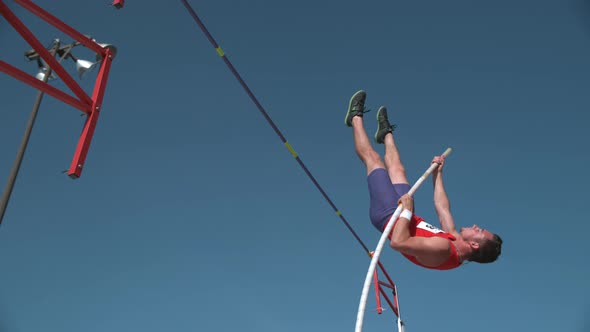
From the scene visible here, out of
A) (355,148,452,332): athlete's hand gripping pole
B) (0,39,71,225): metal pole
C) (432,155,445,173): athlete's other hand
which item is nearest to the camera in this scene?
(355,148,452,332): athlete's hand gripping pole

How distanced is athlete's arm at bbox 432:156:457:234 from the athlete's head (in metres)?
0.49

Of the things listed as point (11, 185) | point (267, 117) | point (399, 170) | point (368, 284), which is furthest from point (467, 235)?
point (11, 185)

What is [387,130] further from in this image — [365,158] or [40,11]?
[40,11]

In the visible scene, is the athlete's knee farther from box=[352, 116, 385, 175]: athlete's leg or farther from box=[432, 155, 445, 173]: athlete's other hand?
box=[432, 155, 445, 173]: athlete's other hand

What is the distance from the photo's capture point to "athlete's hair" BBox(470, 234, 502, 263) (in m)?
4.52

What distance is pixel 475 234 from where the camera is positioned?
4.57 m

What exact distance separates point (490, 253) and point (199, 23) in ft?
11.9

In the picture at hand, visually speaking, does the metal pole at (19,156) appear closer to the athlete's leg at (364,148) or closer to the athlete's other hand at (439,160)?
the athlete's leg at (364,148)

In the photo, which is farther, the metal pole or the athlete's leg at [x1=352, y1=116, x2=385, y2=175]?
the metal pole

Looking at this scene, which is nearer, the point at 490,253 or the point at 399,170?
the point at 490,253

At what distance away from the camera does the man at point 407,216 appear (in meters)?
4.04

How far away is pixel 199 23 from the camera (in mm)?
4871

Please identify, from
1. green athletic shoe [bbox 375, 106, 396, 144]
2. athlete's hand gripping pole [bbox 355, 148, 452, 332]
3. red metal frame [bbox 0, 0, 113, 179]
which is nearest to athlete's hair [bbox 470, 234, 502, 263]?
athlete's hand gripping pole [bbox 355, 148, 452, 332]

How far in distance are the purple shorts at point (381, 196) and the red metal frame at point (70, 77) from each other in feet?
8.86
